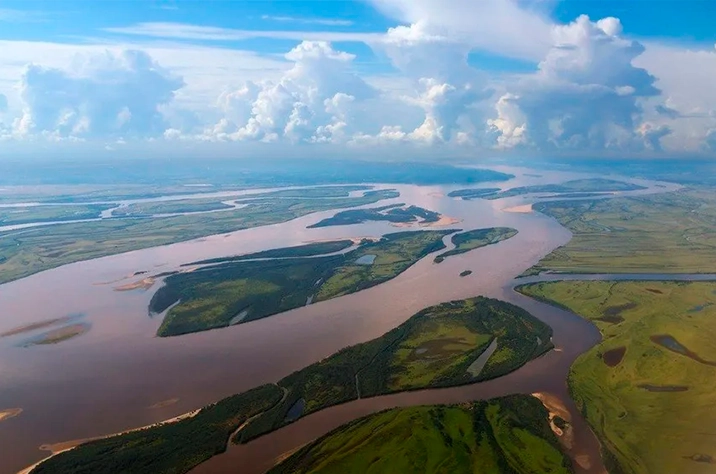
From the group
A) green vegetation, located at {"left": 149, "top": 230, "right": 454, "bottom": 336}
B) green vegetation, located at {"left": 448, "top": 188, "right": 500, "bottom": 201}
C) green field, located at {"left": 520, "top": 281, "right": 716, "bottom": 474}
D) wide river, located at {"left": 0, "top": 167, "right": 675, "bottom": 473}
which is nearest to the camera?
green field, located at {"left": 520, "top": 281, "right": 716, "bottom": 474}

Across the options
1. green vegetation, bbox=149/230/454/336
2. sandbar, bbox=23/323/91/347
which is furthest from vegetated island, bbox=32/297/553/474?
sandbar, bbox=23/323/91/347

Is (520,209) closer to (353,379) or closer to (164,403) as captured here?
(353,379)

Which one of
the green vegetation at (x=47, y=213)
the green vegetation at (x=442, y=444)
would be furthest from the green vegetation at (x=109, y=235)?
the green vegetation at (x=442, y=444)

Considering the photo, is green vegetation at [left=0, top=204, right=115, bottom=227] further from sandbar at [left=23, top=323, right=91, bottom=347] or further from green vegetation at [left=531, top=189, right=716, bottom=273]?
green vegetation at [left=531, top=189, right=716, bottom=273]

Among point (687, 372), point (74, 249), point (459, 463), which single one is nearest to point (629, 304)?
point (687, 372)

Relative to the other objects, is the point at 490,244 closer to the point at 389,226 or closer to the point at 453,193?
the point at 389,226

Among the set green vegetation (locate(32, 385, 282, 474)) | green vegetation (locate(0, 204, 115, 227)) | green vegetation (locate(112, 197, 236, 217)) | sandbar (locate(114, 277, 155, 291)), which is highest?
green vegetation (locate(0, 204, 115, 227))

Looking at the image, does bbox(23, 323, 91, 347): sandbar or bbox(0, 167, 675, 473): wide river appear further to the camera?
bbox(23, 323, 91, 347): sandbar
